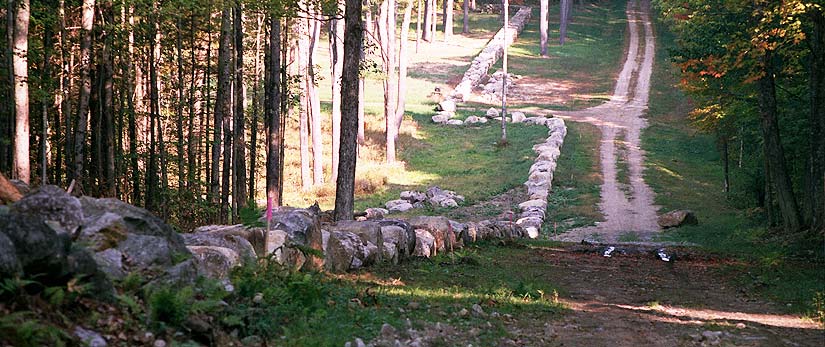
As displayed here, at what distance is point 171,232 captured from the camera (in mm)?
8195

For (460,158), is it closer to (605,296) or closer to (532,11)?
(605,296)

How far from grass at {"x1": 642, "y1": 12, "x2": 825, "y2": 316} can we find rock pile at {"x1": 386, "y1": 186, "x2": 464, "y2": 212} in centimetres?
827

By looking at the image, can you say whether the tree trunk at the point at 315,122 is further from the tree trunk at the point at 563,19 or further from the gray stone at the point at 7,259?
the tree trunk at the point at 563,19

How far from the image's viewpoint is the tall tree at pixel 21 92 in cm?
1451

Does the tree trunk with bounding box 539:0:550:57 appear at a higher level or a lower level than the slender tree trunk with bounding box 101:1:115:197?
higher

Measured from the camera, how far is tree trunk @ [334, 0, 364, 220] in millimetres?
17172

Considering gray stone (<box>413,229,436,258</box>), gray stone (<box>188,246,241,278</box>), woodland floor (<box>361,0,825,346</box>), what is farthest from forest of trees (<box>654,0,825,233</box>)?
gray stone (<box>188,246,241,278</box>)

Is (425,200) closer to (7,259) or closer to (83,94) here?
(83,94)

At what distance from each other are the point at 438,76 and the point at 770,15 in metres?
50.2

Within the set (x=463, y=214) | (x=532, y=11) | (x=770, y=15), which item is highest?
(x=532, y=11)

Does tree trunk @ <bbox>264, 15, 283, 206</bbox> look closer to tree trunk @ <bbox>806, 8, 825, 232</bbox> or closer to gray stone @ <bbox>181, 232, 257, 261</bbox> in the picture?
gray stone @ <bbox>181, 232, 257, 261</bbox>

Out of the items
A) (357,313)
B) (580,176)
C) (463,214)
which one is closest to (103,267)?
(357,313)

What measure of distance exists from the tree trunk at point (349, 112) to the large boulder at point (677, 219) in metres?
16.6

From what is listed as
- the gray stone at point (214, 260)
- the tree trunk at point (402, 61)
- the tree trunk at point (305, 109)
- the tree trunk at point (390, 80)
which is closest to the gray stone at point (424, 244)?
the gray stone at point (214, 260)
